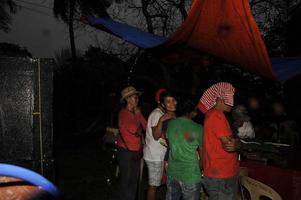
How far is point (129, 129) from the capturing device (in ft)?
18.2

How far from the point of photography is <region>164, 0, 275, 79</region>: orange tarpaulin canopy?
491 centimetres

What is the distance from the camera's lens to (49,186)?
1931mm

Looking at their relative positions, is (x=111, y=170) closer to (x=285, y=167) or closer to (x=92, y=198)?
(x=92, y=198)

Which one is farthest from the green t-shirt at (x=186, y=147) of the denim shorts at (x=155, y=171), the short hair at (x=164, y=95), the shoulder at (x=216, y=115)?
the denim shorts at (x=155, y=171)

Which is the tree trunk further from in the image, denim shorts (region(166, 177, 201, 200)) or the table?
denim shorts (region(166, 177, 201, 200))

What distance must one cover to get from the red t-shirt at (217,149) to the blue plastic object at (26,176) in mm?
2317

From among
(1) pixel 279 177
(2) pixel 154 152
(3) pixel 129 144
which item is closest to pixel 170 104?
(2) pixel 154 152

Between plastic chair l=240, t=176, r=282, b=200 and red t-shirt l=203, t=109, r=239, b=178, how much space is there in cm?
68

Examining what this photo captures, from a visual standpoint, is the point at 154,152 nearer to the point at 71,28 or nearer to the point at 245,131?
the point at 245,131

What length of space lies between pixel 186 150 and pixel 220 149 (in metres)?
0.40

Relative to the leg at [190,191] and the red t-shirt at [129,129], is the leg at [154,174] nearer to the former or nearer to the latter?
the red t-shirt at [129,129]

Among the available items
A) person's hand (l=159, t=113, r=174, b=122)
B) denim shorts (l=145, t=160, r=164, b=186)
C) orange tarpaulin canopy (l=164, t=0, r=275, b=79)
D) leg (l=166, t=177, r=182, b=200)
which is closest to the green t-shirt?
leg (l=166, t=177, r=182, b=200)

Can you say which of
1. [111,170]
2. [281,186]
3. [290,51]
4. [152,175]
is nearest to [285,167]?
[281,186]

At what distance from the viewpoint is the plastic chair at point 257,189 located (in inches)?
179
